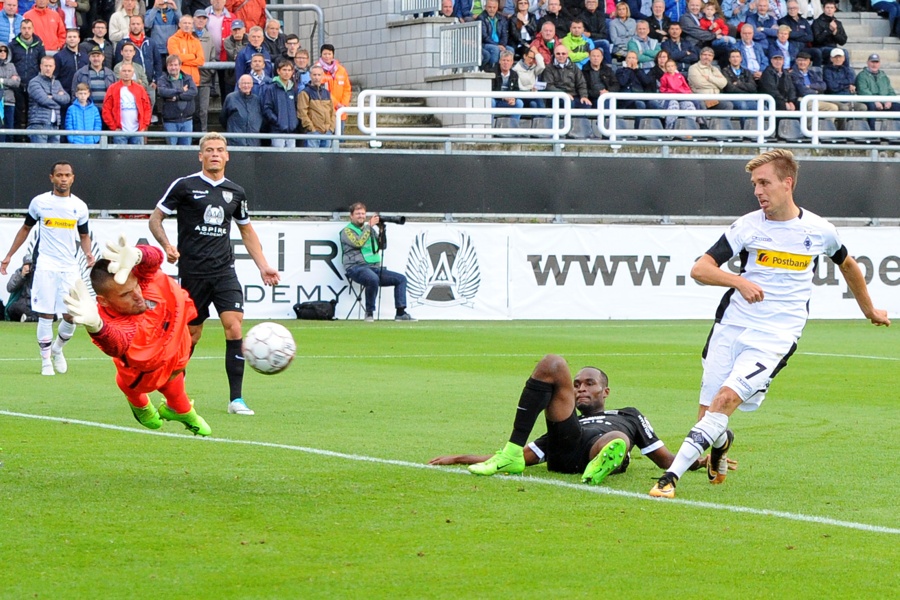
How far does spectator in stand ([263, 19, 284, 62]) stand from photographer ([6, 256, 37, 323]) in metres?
6.05

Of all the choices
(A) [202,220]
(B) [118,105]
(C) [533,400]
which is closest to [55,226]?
(A) [202,220]

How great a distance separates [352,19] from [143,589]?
26519 millimetres

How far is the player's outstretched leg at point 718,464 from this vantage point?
7.80 metres

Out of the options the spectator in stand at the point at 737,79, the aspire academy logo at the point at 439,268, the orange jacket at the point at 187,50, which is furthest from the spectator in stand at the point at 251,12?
the spectator in stand at the point at 737,79

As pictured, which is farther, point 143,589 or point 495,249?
point 495,249

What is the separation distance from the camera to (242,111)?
23703 mm

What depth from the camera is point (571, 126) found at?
26.5m

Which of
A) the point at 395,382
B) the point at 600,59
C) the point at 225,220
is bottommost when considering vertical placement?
the point at 395,382

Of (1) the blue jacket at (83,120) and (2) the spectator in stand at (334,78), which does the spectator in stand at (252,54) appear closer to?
(2) the spectator in stand at (334,78)

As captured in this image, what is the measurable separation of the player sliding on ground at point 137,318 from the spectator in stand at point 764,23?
2272 cm

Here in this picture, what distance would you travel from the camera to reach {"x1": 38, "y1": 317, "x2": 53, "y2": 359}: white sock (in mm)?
14375

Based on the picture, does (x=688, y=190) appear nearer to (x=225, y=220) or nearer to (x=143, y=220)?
(x=143, y=220)

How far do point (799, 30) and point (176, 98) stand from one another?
44.3ft

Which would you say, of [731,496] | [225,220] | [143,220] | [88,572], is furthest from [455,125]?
[88,572]
